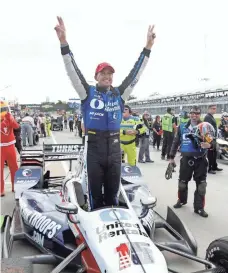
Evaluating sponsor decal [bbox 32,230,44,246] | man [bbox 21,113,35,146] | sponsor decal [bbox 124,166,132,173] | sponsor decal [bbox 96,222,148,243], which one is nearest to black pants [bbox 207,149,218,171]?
sponsor decal [bbox 124,166,132,173]

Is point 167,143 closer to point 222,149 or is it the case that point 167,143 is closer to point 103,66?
point 222,149

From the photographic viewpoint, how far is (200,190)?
502 centimetres

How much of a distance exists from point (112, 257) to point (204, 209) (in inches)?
133

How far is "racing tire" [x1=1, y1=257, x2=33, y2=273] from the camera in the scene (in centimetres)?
236

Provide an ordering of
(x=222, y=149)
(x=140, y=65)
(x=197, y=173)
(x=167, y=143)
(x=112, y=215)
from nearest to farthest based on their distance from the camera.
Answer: (x=112, y=215), (x=140, y=65), (x=197, y=173), (x=222, y=149), (x=167, y=143)

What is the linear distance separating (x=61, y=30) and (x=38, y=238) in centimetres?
204

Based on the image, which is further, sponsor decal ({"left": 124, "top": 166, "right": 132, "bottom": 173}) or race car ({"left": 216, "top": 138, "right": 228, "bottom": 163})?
race car ({"left": 216, "top": 138, "right": 228, "bottom": 163})

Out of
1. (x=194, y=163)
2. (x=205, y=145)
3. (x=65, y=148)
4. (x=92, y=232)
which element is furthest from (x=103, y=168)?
(x=65, y=148)

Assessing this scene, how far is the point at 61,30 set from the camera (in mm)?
3119

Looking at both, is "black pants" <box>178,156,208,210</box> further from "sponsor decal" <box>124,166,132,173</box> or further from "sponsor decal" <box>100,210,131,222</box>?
"sponsor decal" <box>100,210,131,222</box>

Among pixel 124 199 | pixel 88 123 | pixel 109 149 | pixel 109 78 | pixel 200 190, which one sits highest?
pixel 109 78

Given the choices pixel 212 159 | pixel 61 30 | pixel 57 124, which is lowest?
pixel 57 124

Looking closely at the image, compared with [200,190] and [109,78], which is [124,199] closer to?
[109,78]

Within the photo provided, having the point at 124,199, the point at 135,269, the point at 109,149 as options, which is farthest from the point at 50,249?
the point at 135,269
